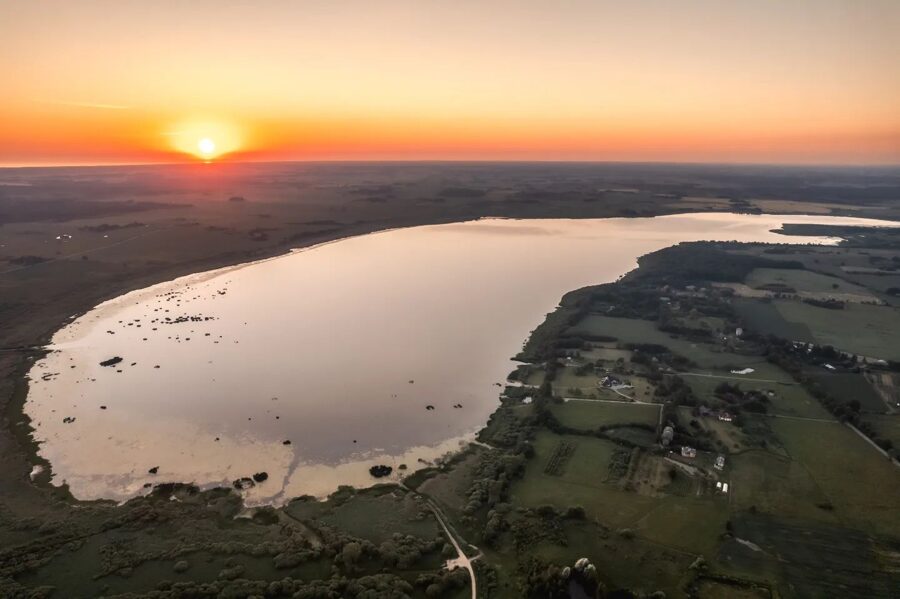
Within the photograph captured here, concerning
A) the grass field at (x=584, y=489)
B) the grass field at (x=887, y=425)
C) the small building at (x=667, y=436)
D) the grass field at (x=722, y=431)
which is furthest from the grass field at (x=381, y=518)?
the grass field at (x=887, y=425)

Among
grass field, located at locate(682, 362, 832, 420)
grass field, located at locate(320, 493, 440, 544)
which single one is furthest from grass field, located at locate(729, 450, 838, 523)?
grass field, located at locate(320, 493, 440, 544)

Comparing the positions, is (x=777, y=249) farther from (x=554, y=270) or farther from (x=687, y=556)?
(x=687, y=556)

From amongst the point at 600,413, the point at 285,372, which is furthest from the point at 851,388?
the point at 285,372

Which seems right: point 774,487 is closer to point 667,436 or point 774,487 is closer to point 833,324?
point 667,436

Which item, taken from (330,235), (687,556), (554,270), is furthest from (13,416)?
(330,235)

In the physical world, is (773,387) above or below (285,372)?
above

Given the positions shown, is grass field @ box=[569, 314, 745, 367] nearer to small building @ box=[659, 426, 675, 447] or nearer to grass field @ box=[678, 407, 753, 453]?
grass field @ box=[678, 407, 753, 453]

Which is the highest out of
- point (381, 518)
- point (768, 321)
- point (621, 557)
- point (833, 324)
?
point (833, 324)
